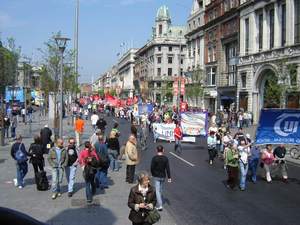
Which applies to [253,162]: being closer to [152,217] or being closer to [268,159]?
[268,159]

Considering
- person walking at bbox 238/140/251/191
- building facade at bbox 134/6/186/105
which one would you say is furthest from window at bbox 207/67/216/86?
person walking at bbox 238/140/251/191

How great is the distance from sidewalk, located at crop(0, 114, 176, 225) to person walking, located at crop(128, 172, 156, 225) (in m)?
2.47

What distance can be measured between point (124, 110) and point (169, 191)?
46.4 metres

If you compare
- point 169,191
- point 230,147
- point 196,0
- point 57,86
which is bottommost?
point 169,191

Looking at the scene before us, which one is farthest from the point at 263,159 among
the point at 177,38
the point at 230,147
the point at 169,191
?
the point at 177,38

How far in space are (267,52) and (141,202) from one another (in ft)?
137

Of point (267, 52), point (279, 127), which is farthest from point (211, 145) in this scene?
point (267, 52)

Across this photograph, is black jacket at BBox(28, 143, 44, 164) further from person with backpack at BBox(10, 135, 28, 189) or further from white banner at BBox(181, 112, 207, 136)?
white banner at BBox(181, 112, 207, 136)

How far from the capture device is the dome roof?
12594 centimetres

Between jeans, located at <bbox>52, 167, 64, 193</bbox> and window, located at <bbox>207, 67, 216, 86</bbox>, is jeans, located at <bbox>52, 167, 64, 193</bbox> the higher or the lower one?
the lower one

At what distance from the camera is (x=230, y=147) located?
47.2ft

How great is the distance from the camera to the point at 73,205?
11.5m

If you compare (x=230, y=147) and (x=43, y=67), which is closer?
(x=230, y=147)

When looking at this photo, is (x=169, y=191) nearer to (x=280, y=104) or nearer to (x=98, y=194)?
Answer: (x=98, y=194)
